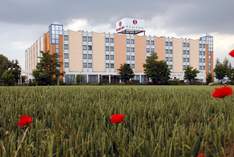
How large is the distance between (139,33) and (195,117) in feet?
313

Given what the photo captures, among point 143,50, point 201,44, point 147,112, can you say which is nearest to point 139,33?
point 143,50

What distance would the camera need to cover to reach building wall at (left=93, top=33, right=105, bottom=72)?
273 ft

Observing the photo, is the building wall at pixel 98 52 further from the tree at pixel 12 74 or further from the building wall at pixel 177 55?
the tree at pixel 12 74

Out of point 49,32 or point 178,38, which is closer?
point 49,32

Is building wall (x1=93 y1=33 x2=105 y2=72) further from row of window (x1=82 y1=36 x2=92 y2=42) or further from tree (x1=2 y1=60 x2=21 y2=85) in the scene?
tree (x1=2 y1=60 x2=21 y2=85)

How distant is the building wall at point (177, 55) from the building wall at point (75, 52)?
27271 mm

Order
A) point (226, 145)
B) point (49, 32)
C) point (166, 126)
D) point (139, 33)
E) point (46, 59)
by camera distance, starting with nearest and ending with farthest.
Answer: point (226, 145) < point (166, 126) < point (46, 59) < point (49, 32) < point (139, 33)

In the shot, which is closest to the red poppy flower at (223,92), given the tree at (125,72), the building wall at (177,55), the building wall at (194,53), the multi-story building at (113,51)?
the multi-story building at (113,51)

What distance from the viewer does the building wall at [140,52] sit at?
88000mm

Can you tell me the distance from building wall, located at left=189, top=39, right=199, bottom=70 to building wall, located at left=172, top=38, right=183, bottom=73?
11.0 ft

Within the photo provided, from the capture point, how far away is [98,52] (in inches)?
3307

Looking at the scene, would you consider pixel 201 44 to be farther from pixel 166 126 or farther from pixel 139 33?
pixel 166 126

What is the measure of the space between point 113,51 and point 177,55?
757 inches

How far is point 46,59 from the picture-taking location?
55344 mm
